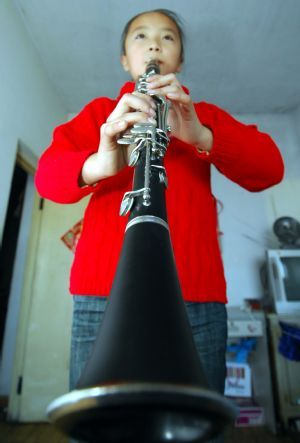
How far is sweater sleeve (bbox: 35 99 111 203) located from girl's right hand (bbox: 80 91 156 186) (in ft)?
0.06

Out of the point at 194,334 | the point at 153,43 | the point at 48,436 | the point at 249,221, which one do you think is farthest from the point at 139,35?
the point at 48,436

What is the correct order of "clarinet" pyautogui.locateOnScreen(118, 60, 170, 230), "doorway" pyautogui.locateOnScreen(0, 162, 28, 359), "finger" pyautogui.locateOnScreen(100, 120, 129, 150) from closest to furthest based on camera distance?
"clarinet" pyautogui.locateOnScreen(118, 60, 170, 230), "finger" pyautogui.locateOnScreen(100, 120, 129, 150), "doorway" pyautogui.locateOnScreen(0, 162, 28, 359)

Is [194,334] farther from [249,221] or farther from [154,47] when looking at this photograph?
[249,221]

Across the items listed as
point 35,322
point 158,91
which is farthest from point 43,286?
point 158,91

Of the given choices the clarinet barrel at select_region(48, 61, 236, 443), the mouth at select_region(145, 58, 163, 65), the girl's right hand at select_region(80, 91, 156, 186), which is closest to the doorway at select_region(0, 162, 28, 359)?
the mouth at select_region(145, 58, 163, 65)

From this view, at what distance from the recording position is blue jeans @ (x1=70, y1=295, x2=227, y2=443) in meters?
0.44

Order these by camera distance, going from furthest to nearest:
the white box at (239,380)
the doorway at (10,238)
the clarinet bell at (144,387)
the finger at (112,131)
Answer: the doorway at (10,238)
the white box at (239,380)
the finger at (112,131)
the clarinet bell at (144,387)

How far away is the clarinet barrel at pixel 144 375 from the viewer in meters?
0.14

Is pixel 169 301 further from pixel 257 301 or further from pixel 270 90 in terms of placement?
pixel 270 90

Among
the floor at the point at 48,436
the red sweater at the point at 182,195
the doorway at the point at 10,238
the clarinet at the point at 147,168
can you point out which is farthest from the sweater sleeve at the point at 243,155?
the doorway at the point at 10,238

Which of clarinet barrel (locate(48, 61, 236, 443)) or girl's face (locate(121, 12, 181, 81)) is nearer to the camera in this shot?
clarinet barrel (locate(48, 61, 236, 443))

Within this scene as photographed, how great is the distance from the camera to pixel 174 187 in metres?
0.53

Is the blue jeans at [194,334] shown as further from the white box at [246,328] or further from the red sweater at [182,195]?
the white box at [246,328]

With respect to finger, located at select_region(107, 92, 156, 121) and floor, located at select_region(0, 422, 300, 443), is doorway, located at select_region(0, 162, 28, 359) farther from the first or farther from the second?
finger, located at select_region(107, 92, 156, 121)
